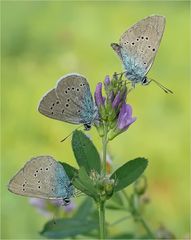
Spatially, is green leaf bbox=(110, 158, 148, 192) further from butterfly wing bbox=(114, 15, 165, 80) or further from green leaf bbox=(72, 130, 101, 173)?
butterfly wing bbox=(114, 15, 165, 80)

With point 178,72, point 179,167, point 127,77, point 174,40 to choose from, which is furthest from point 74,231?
point 174,40

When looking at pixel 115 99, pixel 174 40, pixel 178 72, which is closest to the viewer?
pixel 115 99

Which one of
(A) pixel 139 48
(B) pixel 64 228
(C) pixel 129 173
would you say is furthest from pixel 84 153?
(B) pixel 64 228

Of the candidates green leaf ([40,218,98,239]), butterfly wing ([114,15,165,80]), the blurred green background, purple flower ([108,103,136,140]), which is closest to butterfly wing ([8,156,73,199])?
purple flower ([108,103,136,140])

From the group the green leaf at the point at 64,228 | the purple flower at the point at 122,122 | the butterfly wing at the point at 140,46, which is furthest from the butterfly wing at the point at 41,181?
the green leaf at the point at 64,228

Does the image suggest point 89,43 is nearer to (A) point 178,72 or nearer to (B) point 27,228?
(A) point 178,72

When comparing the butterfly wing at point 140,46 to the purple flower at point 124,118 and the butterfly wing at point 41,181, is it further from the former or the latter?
the butterfly wing at point 41,181
